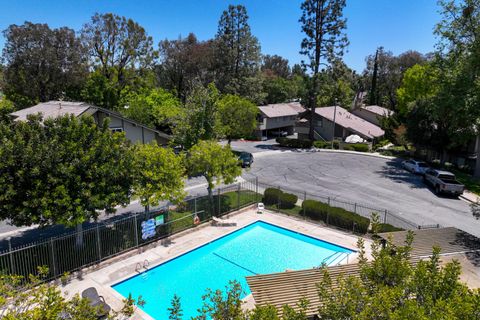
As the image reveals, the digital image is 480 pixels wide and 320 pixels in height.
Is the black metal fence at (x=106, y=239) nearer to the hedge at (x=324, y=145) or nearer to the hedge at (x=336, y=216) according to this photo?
the hedge at (x=336, y=216)

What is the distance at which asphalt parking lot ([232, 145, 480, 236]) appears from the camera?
2598 cm

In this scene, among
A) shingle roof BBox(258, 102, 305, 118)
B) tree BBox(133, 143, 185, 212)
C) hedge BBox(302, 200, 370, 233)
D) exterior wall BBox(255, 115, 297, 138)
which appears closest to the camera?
tree BBox(133, 143, 185, 212)

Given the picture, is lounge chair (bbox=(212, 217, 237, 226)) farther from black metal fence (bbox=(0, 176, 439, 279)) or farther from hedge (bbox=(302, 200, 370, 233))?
hedge (bbox=(302, 200, 370, 233))

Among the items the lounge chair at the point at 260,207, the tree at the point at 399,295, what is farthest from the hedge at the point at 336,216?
the tree at the point at 399,295

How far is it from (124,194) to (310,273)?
1027cm

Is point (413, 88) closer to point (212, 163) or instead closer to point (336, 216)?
point (336, 216)

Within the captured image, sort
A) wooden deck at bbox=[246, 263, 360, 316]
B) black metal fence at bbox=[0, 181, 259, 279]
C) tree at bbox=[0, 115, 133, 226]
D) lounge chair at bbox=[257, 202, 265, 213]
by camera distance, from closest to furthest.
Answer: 1. wooden deck at bbox=[246, 263, 360, 316]
2. tree at bbox=[0, 115, 133, 226]
3. black metal fence at bbox=[0, 181, 259, 279]
4. lounge chair at bbox=[257, 202, 265, 213]

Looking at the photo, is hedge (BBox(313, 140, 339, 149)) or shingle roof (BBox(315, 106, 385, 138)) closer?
hedge (BBox(313, 140, 339, 149))

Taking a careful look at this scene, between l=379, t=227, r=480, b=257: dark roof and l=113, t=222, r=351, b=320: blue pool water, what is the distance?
413 centimetres

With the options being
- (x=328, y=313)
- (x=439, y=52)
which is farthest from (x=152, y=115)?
(x=328, y=313)

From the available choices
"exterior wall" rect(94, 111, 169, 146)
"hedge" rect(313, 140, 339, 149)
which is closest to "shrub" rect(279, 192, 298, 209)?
"exterior wall" rect(94, 111, 169, 146)

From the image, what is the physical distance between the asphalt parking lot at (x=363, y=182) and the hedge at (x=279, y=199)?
4.98 metres

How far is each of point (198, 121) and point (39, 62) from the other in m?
25.8

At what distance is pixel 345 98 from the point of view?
78.6 meters
